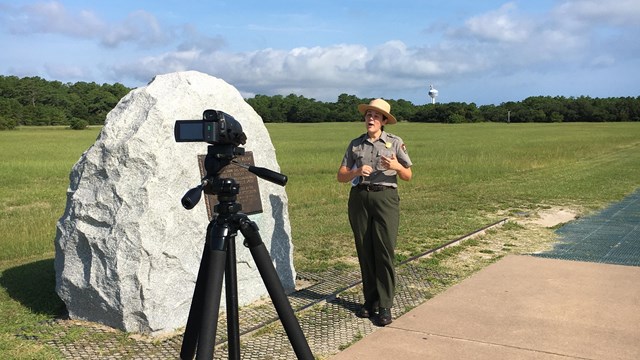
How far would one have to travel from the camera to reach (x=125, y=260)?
206 inches

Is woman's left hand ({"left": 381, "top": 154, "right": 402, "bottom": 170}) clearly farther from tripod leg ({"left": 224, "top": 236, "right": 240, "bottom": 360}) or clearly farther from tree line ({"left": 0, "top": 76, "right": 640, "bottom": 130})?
tree line ({"left": 0, "top": 76, "right": 640, "bottom": 130})

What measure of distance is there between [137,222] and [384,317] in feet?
7.23

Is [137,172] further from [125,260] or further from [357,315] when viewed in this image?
[357,315]

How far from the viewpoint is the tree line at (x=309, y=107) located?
290ft

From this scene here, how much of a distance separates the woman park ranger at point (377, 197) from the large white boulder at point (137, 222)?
1404 millimetres

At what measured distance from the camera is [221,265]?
9.41 ft

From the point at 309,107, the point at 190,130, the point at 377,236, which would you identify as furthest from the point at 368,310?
the point at 309,107

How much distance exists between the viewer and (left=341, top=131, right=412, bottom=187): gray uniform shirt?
5.38 m

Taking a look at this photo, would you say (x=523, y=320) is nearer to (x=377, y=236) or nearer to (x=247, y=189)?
(x=377, y=236)

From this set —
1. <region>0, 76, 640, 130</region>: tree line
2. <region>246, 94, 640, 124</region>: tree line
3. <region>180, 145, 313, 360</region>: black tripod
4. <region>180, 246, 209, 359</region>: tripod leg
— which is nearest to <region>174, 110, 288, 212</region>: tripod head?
<region>180, 145, 313, 360</region>: black tripod

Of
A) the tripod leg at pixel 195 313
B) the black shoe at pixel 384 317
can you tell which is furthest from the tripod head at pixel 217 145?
the black shoe at pixel 384 317

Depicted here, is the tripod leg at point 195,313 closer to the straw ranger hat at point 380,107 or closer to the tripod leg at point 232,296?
the tripod leg at point 232,296

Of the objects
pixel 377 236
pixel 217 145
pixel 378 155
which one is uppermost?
pixel 217 145

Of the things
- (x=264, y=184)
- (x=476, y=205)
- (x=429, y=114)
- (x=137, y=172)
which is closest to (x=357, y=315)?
(x=264, y=184)
